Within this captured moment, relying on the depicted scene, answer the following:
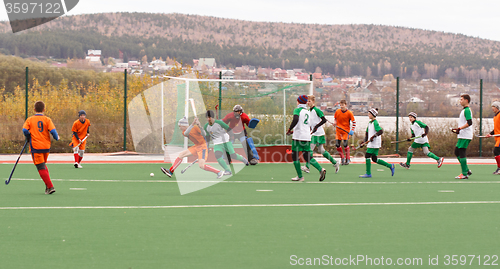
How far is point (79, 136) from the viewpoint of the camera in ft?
54.1

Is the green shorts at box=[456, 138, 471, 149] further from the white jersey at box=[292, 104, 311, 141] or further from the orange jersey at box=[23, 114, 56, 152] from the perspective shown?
the orange jersey at box=[23, 114, 56, 152]

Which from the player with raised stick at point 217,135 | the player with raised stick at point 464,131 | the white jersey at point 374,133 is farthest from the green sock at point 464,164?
the player with raised stick at point 217,135

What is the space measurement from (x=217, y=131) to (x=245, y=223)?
21.8ft

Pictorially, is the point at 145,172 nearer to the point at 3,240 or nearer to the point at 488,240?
the point at 3,240

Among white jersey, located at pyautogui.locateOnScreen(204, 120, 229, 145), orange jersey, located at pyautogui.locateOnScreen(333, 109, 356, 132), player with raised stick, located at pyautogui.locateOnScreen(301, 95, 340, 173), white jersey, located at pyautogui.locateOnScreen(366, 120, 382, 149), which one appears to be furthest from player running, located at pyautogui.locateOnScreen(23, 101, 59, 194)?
orange jersey, located at pyautogui.locateOnScreen(333, 109, 356, 132)

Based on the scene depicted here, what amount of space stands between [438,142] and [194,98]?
9440mm

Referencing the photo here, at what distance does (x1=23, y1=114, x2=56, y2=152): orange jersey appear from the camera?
1047cm

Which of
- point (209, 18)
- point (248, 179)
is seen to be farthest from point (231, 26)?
point (248, 179)

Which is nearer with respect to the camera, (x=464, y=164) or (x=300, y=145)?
(x=300, y=145)

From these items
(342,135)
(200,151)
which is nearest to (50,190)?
(200,151)

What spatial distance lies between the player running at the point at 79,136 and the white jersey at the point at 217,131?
166 inches

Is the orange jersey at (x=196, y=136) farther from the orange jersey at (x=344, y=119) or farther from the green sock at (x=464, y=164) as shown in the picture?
the green sock at (x=464, y=164)

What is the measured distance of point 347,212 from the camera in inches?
345

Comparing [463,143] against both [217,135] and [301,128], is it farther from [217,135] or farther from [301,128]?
[217,135]
